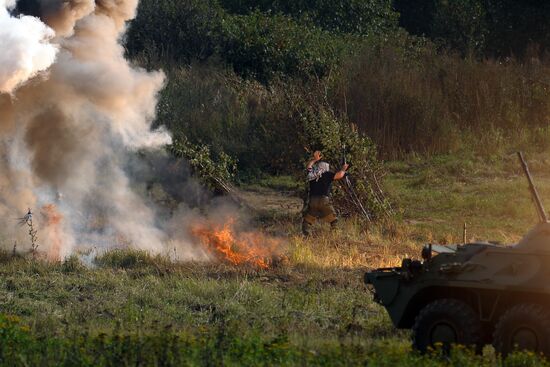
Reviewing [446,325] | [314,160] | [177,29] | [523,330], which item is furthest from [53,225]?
[177,29]

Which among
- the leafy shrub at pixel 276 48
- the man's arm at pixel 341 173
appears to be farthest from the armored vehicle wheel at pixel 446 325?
the leafy shrub at pixel 276 48

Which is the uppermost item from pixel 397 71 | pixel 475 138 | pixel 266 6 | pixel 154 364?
pixel 266 6

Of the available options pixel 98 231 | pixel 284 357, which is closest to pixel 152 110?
pixel 98 231

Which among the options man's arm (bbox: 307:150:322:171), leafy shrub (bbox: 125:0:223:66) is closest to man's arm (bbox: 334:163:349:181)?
man's arm (bbox: 307:150:322:171)

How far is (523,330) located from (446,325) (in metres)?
0.90

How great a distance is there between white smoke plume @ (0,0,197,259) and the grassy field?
1.36 meters

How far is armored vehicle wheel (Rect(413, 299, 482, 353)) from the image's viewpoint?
1188 centimetres

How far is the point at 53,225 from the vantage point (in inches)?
768

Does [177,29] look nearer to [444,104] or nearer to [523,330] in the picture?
[444,104]

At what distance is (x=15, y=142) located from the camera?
1966 centimetres

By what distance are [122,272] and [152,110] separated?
12.7 feet

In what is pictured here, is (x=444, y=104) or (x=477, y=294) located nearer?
(x=477, y=294)

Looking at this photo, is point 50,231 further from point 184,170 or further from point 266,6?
point 266,6

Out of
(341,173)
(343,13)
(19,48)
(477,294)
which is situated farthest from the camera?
(343,13)
